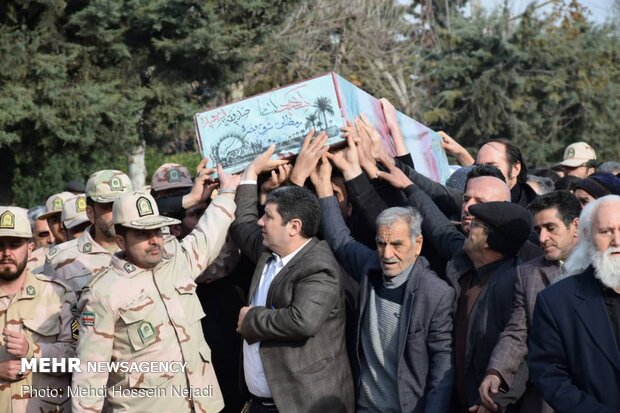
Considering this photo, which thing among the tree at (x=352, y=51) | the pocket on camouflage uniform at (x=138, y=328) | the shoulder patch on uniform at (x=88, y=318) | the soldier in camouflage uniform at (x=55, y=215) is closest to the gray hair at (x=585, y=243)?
the pocket on camouflage uniform at (x=138, y=328)

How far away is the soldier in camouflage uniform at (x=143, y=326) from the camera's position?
5344 millimetres

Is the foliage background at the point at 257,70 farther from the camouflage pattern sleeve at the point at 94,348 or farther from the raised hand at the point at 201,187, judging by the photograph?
the camouflage pattern sleeve at the point at 94,348

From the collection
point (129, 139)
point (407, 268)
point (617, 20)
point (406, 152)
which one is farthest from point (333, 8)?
point (407, 268)

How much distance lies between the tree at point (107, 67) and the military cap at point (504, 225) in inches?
402

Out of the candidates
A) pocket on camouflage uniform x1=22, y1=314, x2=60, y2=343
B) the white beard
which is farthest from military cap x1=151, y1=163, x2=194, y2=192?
the white beard

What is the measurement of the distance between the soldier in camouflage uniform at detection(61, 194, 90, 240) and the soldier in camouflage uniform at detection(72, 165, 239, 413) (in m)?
2.04

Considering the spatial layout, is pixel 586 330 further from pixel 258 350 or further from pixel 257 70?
pixel 257 70

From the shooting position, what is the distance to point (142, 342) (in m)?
5.39

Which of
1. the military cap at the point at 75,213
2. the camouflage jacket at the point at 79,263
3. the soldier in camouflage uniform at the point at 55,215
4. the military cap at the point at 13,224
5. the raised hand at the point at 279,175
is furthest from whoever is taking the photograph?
the soldier in camouflage uniform at the point at 55,215

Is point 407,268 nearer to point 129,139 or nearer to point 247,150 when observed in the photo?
point 247,150

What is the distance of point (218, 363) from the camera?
661 cm

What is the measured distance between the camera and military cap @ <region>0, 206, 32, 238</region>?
5.97m

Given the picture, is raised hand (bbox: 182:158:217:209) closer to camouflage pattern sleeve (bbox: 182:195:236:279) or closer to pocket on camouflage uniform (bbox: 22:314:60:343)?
camouflage pattern sleeve (bbox: 182:195:236:279)

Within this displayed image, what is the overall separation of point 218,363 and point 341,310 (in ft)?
4.31
